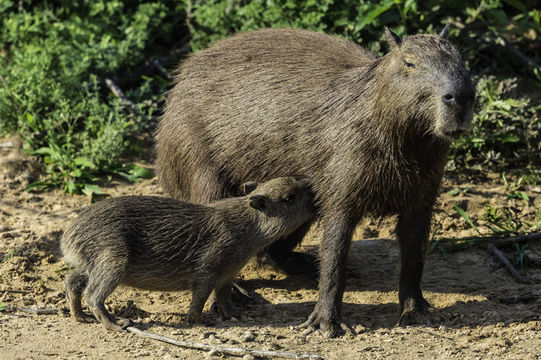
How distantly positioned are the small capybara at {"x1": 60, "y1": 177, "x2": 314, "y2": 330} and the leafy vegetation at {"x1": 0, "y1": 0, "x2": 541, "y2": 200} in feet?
6.27

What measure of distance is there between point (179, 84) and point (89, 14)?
9.75 feet

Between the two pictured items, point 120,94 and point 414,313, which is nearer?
point 414,313

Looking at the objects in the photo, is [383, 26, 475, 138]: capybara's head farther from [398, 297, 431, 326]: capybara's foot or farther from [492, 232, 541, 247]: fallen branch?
[492, 232, 541, 247]: fallen branch

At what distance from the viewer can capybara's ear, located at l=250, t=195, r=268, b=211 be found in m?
5.09

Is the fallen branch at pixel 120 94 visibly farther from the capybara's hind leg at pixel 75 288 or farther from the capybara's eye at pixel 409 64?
the capybara's eye at pixel 409 64

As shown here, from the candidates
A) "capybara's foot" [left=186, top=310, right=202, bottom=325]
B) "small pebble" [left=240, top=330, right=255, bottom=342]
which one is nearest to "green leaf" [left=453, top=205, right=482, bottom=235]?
"small pebble" [left=240, top=330, right=255, bottom=342]

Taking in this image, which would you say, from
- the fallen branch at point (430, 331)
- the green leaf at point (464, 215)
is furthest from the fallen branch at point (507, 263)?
the fallen branch at point (430, 331)

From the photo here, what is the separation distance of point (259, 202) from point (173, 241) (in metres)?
0.59

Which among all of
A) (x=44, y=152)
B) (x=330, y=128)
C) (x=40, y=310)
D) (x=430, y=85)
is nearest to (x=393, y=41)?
(x=430, y=85)

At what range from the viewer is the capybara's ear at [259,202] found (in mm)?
5086

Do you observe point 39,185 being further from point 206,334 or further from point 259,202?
point 206,334

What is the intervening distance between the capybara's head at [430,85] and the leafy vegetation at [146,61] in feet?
7.16

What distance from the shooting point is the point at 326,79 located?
5.24 m

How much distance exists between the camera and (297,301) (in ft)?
18.1
